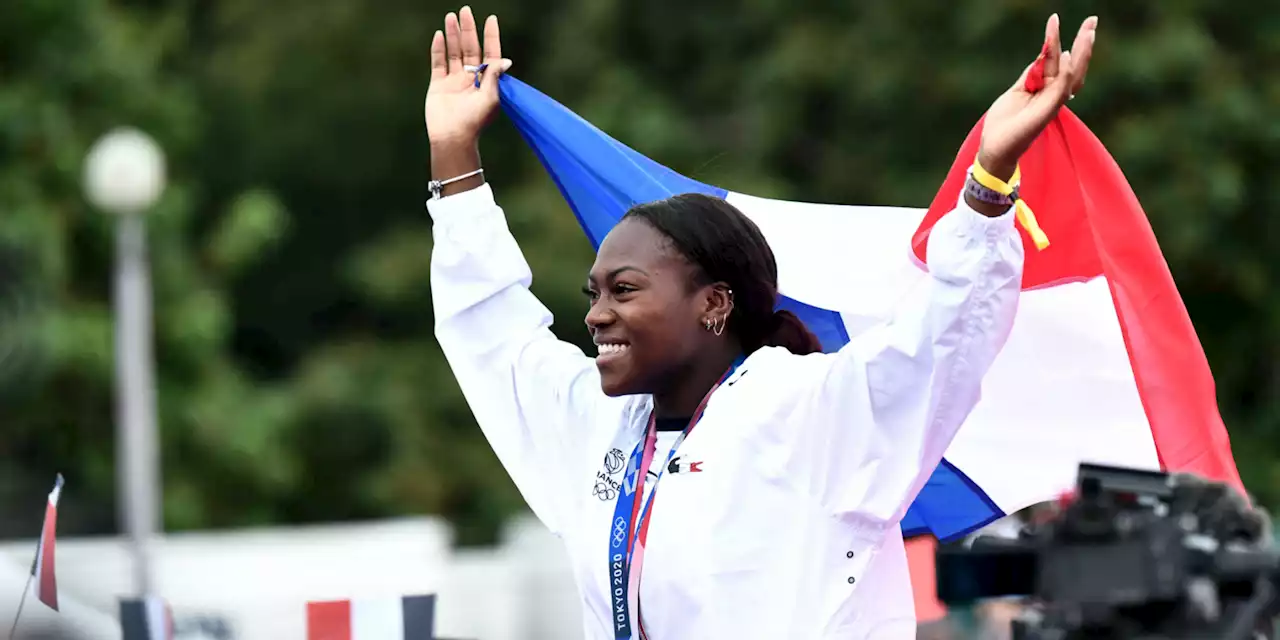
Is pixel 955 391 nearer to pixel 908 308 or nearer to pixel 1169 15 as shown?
pixel 908 308

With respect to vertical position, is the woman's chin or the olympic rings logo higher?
the woman's chin

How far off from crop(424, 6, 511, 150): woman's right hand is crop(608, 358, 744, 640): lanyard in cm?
94

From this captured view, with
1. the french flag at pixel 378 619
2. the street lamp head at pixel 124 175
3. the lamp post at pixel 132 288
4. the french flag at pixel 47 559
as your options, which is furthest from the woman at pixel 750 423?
the street lamp head at pixel 124 175

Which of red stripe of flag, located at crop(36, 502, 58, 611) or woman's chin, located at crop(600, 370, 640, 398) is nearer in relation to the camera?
woman's chin, located at crop(600, 370, 640, 398)

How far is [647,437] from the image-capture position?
3678 mm

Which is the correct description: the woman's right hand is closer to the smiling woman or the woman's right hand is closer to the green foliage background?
the smiling woman

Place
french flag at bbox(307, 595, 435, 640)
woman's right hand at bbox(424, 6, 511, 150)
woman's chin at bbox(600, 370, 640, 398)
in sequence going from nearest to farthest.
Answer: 1. woman's chin at bbox(600, 370, 640, 398)
2. french flag at bbox(307, 595, 435, 640)
3. woman's right hand at bbox(424, 6, 511, 150)

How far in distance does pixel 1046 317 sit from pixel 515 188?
52.7 ft

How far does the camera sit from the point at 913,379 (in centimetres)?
335

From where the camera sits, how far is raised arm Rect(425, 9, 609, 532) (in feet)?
12.9

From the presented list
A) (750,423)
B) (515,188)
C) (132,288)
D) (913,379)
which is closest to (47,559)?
(750,423)

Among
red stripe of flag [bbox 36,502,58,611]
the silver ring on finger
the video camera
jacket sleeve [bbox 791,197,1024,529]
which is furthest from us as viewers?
the silver ring on finger

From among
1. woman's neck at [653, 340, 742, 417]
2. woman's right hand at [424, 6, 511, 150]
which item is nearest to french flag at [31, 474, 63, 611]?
woman's right hand at [424, 6, 511, 150]

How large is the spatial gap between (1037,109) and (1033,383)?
0.98 m
